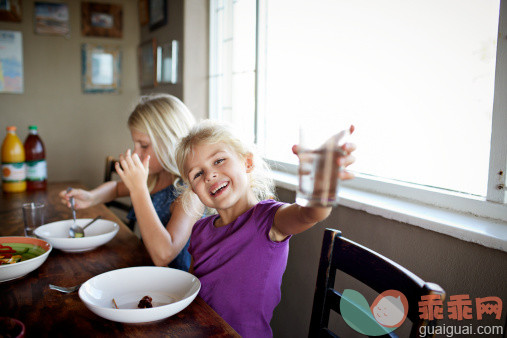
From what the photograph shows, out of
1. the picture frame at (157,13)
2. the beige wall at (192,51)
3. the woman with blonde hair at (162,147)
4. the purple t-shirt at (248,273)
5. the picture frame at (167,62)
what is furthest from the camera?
the picture frame at (157,13)

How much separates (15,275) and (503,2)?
1382 mm

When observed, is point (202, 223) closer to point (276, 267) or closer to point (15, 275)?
point (276, 267)

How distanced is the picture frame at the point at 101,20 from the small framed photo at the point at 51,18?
0.13 metres

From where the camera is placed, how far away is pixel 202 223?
3.98 ft

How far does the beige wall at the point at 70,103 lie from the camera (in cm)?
292

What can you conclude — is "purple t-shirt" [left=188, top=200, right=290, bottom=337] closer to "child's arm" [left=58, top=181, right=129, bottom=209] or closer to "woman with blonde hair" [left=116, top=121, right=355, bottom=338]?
"woman with blonde hair" [left=116, top=121, right=355, bottom=338]

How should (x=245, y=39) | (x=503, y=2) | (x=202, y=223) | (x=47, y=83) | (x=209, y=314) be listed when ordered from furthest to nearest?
(x=47, y=83)
(x=245, y=39)
(x=202, y=223)
(x=503, y=2)
(x=209, y=314)

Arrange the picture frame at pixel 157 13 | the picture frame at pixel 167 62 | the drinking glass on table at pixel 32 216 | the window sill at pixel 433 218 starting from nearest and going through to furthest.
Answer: the window sill at pixel 433 218 → the drinking glass on table at pixel 32 216 → the picture frame at pixel 167 62 → the picture frame at pixel 157 13

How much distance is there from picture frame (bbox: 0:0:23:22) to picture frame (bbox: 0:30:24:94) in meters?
0.09

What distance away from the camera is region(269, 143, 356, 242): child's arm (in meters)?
0.70

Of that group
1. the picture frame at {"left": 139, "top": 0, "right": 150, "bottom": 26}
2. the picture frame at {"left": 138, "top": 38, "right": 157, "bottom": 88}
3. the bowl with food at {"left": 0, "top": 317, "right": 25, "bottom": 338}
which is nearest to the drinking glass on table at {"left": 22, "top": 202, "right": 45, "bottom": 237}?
the bowl with food at {"left": 0, "top": 317, "right": 25, "bottom": 338}

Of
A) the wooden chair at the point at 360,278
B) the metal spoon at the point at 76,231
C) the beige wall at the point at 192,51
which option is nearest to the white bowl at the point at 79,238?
the metal spoon at the point at 76,231

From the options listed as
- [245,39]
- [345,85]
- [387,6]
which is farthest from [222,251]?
[245,39]

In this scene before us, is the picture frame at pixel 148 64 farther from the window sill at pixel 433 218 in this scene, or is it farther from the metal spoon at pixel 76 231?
the window sill at pixel 433 218
